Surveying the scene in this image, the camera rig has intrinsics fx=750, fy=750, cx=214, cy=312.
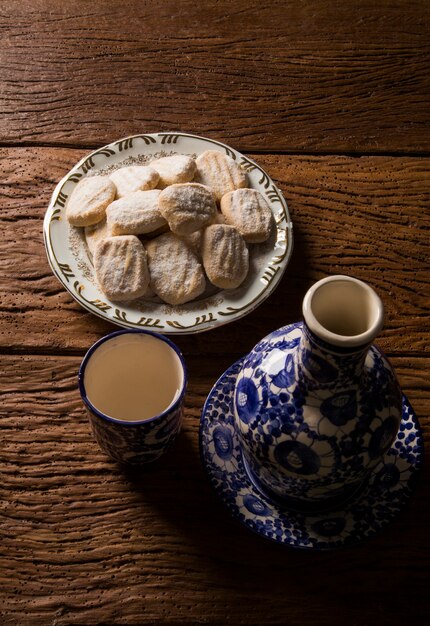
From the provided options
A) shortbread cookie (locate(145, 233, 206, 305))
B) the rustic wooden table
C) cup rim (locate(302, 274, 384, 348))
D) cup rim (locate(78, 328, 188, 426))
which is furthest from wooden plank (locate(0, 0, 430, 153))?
cup rim (locate(302, 274, 384, 348))

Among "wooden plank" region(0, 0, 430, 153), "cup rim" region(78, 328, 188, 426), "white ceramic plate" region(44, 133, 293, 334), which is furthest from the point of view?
"wooden plank" region(0, 0, 430, 153)

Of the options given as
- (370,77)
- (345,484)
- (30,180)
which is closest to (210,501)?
(345,484)

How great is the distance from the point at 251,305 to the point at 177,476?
0.67 feet

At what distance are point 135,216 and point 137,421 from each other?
276mm

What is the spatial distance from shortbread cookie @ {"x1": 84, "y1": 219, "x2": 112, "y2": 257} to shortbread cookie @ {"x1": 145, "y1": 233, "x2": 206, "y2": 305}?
5 cm

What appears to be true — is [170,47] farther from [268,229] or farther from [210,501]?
[210,501]

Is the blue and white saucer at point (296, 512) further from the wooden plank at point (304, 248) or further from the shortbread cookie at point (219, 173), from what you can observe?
the shortbread cookie at point (219, 173)

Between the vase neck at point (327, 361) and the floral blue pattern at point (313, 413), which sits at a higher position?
the vase neck at point (327, 361)

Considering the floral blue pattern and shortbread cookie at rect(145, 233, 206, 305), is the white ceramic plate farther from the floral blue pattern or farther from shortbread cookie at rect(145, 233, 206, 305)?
the floral blue pattern

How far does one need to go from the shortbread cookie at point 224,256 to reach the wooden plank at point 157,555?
17cm

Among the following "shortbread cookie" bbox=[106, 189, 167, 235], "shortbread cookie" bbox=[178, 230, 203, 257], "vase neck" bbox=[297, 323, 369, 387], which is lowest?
"shortbread cookie" bbox=[178, 230, 203, 257]

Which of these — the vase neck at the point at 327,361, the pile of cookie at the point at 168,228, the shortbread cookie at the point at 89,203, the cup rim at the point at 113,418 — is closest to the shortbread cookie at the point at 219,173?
the pile of cookie at the point at 168,228

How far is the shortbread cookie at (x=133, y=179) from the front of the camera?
0.89 meters

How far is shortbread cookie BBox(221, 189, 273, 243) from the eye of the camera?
867mm
